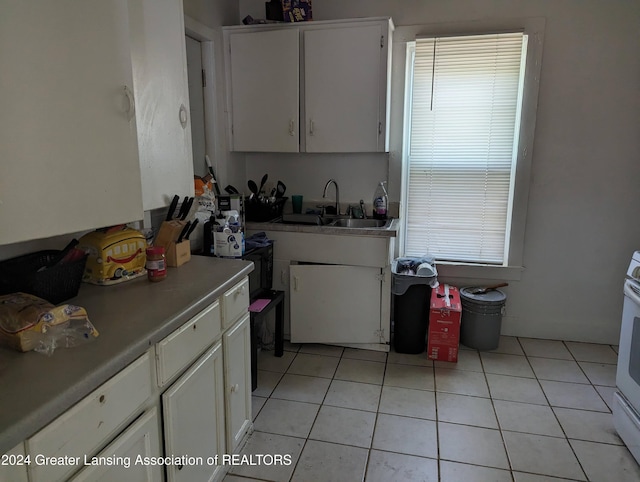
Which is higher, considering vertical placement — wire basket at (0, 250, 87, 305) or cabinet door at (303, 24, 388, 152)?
cabinet door at (303, 24, 388, 152)

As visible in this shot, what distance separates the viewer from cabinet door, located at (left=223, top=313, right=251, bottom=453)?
1.84 m

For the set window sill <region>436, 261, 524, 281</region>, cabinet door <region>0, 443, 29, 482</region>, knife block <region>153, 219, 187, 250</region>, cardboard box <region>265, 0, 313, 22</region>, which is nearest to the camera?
cabinet door <region>0, 443, 29, 482</region>

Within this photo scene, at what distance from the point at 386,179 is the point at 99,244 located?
2130mm

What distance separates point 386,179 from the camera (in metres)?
3.27

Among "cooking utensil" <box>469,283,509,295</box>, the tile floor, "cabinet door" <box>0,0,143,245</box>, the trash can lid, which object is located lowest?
the tile floor

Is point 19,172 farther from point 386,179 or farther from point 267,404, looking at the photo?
point 386,179

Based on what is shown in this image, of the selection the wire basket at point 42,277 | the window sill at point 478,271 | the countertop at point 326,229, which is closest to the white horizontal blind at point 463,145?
the window sill at point 478,271

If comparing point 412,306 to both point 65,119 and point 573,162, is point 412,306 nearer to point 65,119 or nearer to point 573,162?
point 573,162

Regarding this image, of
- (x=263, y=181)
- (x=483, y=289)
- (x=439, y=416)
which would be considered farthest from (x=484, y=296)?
(x=263, y=181)

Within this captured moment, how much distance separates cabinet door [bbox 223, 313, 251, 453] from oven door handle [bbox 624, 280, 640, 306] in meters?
1.75

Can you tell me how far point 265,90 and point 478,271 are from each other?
6.55ft

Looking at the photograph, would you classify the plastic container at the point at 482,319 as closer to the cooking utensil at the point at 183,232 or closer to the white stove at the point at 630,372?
the white stove at the point at 630,372

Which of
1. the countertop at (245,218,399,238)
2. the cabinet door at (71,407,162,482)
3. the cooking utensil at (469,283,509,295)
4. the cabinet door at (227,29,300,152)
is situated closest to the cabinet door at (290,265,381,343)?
the countertop at (245,218,399,238)

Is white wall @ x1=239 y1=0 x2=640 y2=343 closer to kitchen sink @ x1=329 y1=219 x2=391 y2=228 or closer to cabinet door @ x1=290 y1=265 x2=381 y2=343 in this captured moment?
kitchen sink @ x1=329 y1=219 x2=391 y2=228
